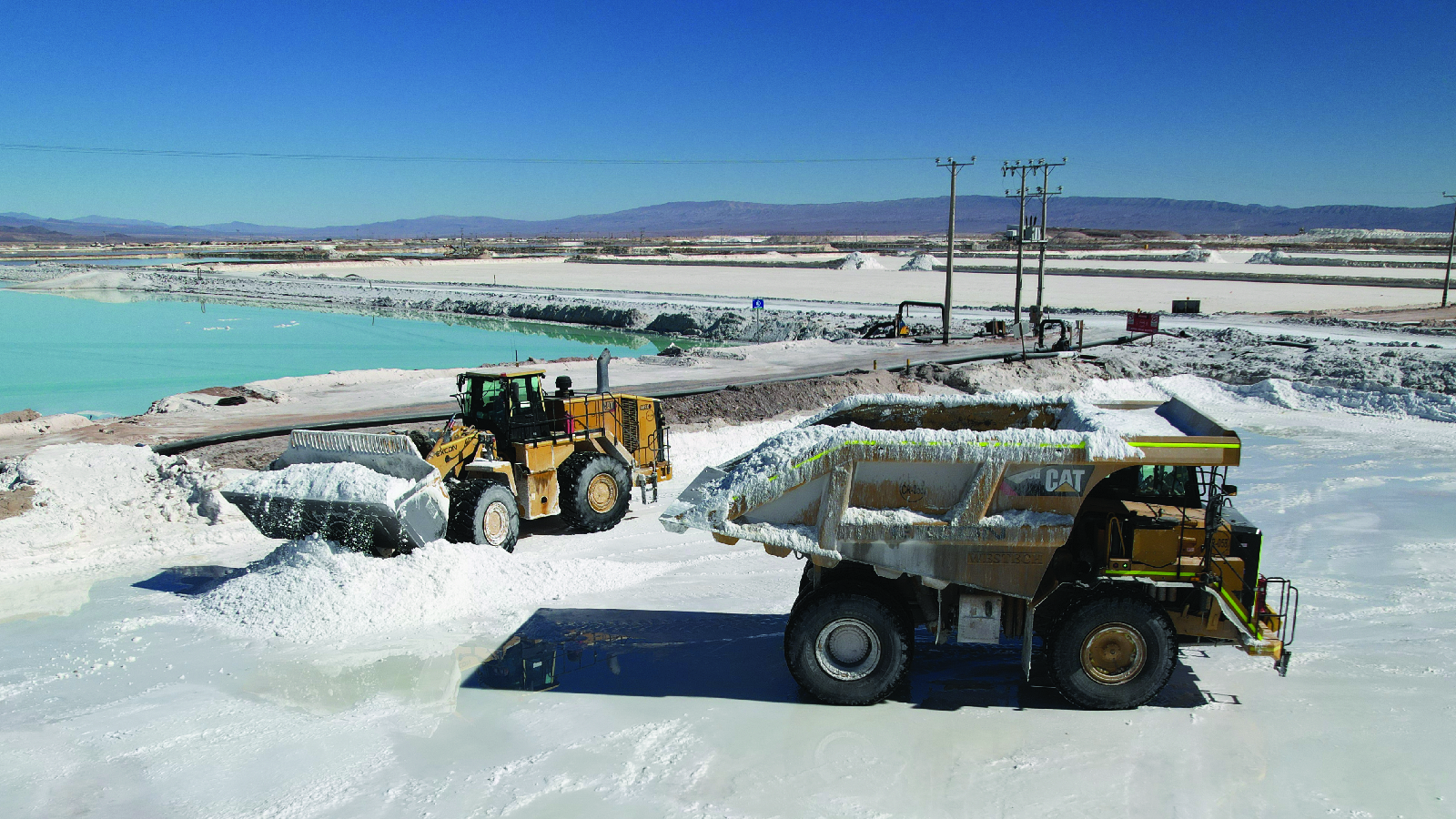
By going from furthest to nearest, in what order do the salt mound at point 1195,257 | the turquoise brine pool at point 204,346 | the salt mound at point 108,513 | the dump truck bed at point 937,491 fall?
the salt mound at point 1195,257 < the turquoise brine pool at point 204,346 < the salt mound at point 108,513 < the dump truck bed at point 937,491

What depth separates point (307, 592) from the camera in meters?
9.62

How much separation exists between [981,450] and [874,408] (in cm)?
207

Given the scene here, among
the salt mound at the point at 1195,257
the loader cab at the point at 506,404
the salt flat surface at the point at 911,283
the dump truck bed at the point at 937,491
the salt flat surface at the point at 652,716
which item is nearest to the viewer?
the salt flat surface at the point at 652,716

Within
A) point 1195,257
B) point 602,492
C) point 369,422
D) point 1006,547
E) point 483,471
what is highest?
point 1195,257

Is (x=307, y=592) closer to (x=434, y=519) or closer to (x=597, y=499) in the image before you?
(x=434, y=519)

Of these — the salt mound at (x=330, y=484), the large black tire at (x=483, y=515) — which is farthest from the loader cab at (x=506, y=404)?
the salt mound at (x=330, y=484)

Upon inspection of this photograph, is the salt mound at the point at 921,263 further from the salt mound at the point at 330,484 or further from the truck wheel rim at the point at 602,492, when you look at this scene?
the salt mound at the point at 330,484

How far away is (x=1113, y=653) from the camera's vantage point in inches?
287

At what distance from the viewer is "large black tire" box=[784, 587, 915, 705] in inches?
294

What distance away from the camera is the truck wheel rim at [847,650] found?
7.51 m

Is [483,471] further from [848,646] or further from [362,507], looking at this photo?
[848,646]

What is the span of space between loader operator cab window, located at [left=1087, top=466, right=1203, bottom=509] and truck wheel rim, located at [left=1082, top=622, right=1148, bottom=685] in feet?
3.84

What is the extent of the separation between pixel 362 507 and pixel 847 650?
209 inches

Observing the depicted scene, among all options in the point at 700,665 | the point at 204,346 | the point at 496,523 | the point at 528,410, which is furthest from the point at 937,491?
the point at 204,346
